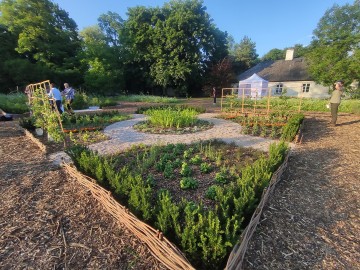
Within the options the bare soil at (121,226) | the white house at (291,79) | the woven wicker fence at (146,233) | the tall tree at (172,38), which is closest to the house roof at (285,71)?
the white house at (291,79)

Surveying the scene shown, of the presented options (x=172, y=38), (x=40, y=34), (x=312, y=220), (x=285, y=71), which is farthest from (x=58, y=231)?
(x=285, y=71)

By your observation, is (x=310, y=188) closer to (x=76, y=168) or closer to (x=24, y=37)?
(x=76, y=168)

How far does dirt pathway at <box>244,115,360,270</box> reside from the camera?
224cm

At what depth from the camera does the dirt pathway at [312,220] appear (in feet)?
7.34

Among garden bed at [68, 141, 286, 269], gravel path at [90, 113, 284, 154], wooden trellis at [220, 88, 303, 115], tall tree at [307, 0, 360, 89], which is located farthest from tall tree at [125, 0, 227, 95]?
garden bed at [68, 141, 286, 269]

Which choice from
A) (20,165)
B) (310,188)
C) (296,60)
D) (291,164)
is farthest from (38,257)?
(296,60)

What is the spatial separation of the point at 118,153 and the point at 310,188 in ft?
13.9

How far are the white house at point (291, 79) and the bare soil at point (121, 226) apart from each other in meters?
25.0

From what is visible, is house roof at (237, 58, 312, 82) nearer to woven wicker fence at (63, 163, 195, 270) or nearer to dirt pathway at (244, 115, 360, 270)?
dirt pathway at (244, 115, 360, 270)

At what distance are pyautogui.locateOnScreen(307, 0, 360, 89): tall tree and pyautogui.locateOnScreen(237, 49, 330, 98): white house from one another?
664cm

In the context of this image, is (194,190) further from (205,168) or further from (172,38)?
(172,38)

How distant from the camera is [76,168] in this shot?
3.77 metres

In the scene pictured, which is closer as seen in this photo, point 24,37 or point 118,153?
point 118,153

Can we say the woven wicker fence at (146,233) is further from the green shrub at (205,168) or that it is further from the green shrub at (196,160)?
the green shrub at (196,160)
